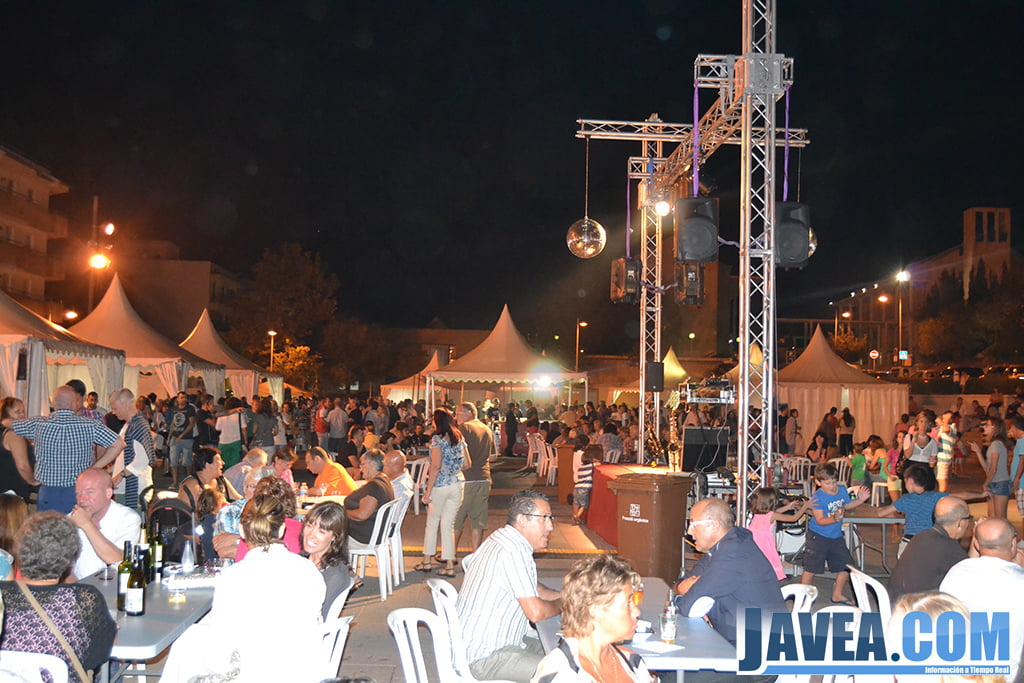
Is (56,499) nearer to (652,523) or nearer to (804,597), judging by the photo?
(652,523)

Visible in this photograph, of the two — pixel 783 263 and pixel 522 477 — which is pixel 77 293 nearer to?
pixel 522 477

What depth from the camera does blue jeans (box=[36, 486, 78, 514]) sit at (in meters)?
7.31

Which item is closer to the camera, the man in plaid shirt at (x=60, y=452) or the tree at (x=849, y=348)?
the man in plaid shirt at (x=60, y=452)

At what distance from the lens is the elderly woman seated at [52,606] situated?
3.21 m

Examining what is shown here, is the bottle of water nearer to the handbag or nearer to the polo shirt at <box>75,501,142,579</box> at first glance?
the polo shirt at <box>75,501,142,579</box>

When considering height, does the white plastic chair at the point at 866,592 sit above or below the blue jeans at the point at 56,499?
below

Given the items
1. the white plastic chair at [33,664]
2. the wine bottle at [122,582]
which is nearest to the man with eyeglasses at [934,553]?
the wine bottle at [122,582]

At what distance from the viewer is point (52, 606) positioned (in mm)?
3256

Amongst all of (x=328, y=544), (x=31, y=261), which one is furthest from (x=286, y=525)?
(x=31, y=261)

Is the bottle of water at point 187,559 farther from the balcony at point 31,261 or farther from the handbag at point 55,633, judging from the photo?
the balcony at point 31,261

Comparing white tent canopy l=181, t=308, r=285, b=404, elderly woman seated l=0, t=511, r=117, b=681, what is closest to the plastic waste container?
elderly woman seated l=0, t=511, r=117, b=681

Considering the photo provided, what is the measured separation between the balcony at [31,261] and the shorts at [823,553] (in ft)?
116

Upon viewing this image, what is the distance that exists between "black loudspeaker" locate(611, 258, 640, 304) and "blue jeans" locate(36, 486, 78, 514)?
22.5ft

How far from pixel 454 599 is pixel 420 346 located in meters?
61.9
